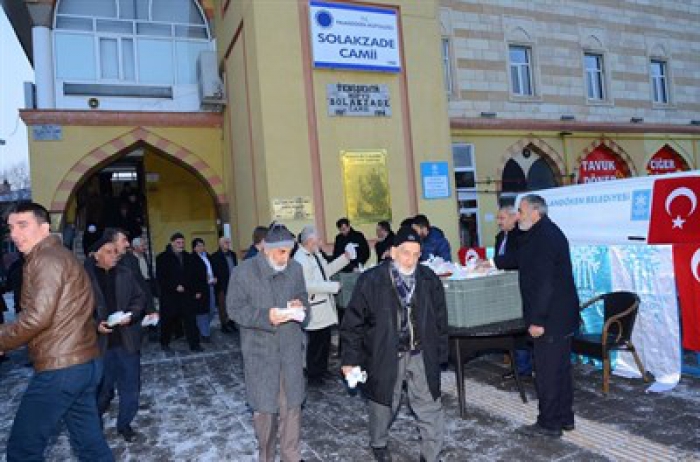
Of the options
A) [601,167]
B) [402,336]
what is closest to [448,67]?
[601,167]

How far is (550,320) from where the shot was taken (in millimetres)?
3752

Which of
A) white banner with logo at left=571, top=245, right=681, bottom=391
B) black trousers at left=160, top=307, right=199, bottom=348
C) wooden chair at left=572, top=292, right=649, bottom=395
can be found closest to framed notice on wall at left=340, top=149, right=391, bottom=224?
black trousers at left=160, top=307, right=199, bottom=348

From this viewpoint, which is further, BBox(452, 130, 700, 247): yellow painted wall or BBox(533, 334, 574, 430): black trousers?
BBox(452, 130, 700, 247): yellow painted wall

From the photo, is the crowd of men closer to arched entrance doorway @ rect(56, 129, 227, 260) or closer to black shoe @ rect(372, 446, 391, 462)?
black shoe @ rect(372, 446, 391, 462)

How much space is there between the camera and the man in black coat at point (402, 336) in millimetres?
3248

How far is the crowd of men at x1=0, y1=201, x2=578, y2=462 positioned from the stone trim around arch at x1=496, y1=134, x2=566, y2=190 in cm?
972

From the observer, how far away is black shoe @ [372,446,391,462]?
11.4 feet

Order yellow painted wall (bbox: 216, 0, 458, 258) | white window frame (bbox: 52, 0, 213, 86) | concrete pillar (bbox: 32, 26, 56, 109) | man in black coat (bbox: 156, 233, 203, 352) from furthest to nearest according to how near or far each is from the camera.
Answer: white window frame (bbox: 52, 0, 213, 86), concrete pillar (bbox: 32, 26, 56, 109), yellow painted wall (bbox: 216, 0, 458, 258), man in black coat (bbox: 156, 233, 203, 352)

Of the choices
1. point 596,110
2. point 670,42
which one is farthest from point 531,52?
point 670,42

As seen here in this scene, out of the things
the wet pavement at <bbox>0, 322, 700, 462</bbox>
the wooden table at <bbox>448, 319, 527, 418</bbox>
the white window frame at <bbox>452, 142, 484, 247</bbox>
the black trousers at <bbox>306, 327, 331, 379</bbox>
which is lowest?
the wet pavement at <bbox>0, 322, 700, 462</bbox>

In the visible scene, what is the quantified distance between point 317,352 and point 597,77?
45.0 ft

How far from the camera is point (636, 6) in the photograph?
1577 centimetres

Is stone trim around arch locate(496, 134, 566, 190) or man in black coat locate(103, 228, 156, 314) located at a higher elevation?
stone trim around arch locate(496, 134, 566, 190)

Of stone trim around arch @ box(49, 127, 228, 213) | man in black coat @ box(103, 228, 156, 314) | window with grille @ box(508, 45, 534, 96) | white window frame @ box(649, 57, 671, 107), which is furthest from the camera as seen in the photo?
white window frame @ box(649, 57, 671, 107)
